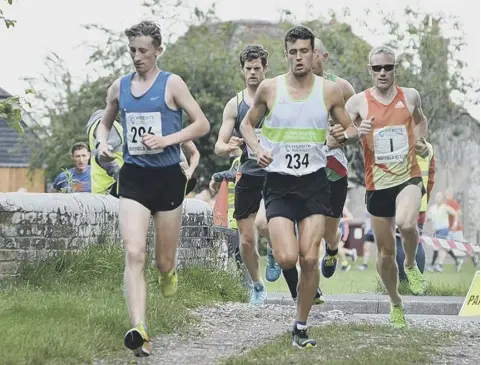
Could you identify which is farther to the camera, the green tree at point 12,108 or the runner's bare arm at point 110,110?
the green tree at point 12,108

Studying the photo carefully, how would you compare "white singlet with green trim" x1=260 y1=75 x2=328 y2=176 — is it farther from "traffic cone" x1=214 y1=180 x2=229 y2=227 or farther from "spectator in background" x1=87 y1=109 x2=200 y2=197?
"traffic cone" x1=214 y1=180 x2=229 y2=227

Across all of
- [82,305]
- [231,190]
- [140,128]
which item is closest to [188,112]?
[140,128]

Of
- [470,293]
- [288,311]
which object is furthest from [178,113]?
[470,293]

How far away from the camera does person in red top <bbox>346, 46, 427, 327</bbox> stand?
11172 mm

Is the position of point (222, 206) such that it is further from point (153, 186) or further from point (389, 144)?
point (153, 186)

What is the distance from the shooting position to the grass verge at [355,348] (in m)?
8.66

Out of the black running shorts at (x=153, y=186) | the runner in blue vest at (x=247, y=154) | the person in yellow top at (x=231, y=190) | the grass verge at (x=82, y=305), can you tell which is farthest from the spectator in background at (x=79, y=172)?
the black running shorts at (x=153, y=186)

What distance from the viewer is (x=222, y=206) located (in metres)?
18.3

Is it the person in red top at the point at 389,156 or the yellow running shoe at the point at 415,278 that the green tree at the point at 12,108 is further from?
the yellow running shoe at the point at 415,278

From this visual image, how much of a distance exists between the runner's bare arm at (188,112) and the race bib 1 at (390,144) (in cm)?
204

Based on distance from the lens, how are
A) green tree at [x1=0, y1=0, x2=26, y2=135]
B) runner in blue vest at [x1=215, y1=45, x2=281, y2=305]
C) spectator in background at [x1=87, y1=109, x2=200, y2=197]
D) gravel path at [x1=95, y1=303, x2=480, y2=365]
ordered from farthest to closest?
spectator in background at [x1=87, y1=109, x2=200, y2=197]
runner in blue vest at [x1=215, y1=45, x2=281, y2=305]
green tree at [x1=0, y1=0, x2=26, y2=135]
gravel path at [x1=95, y1=303, x2=480, y2=365]

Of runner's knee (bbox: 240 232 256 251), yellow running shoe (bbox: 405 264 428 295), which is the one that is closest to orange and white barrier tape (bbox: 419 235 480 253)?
yellow running shoe (bbox: 405 264 428 295)

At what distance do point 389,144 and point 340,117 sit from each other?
147cm

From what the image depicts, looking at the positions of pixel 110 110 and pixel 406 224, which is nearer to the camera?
pixel 110 110
